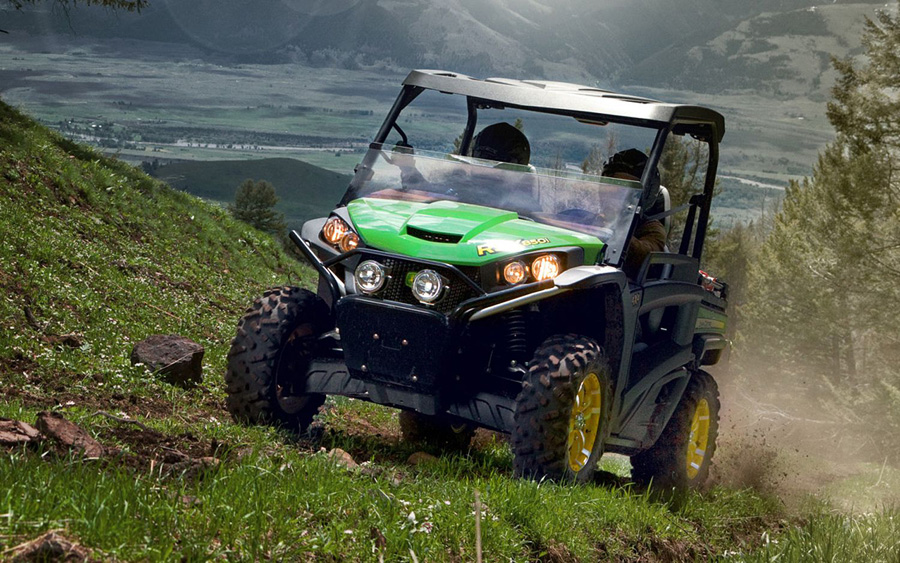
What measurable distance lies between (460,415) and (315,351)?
1.26 m

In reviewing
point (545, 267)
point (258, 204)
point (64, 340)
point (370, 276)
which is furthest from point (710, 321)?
point (258, 204)

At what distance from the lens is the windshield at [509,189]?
719cm

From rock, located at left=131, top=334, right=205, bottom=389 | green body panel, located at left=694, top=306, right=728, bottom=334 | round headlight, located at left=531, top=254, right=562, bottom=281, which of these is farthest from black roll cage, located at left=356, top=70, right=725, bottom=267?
rock, located at left=131, top=334, right=205, bottom=389

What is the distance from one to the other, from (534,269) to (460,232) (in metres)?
0.52

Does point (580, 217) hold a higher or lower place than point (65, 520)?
higher

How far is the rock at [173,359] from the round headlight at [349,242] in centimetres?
325

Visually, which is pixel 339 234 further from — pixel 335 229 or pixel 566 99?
pixel 566 99

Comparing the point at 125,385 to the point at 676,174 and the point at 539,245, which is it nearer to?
the point at 539,245

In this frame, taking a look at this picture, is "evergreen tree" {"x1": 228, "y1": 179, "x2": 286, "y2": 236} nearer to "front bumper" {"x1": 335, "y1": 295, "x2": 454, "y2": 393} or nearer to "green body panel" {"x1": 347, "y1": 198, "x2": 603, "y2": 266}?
"green body panel" {"x1": 347, "y1": 198, "x2": 603, "y2": 266}

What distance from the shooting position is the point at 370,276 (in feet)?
21.6

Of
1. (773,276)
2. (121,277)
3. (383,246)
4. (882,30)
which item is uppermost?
(882,30)

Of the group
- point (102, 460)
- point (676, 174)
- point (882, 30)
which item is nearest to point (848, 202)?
point (882, 30)

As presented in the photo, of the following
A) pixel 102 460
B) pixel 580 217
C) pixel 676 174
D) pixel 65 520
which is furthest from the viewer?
pixel 676 174

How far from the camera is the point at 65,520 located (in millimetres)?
3588
